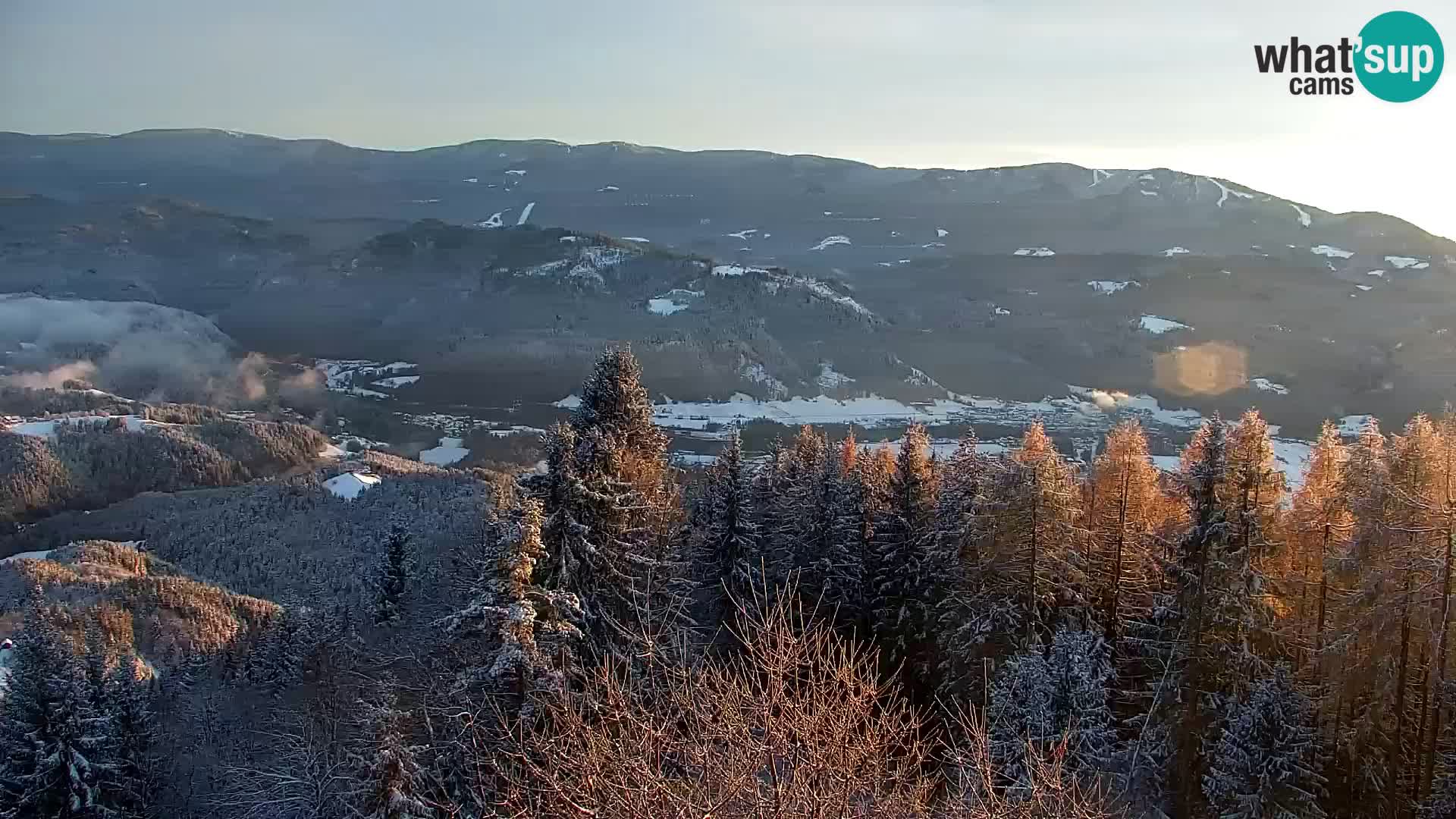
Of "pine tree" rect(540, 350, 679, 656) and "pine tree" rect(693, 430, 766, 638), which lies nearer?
"pine tree" rect(540, 350, 679, 656)

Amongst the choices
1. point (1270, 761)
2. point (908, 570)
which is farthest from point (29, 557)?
point (1270, 761)

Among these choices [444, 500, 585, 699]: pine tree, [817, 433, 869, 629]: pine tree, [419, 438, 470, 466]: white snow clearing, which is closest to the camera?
[444, 500, 585, 699]: pine tree

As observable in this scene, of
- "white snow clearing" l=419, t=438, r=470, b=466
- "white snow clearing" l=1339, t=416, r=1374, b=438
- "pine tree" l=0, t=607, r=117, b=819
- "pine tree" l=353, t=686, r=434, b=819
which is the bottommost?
"white snow clearing" l=419, t=438, r=470, b=466

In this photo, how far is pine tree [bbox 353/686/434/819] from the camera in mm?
15648

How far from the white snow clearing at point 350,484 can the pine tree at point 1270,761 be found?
11140cm

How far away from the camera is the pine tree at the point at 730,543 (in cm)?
3058

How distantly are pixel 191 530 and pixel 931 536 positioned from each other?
104 m

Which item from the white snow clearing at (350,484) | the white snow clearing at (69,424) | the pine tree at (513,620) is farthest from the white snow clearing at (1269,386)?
the white snow clearing at (69,424)

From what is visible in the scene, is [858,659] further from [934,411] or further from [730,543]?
[934,411]

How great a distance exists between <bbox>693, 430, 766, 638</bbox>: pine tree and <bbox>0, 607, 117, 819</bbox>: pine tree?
17418 millimetres

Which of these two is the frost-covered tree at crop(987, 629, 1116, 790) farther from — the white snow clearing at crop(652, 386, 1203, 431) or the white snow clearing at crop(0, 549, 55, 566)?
the white snow clearing at crop(652, 386, 1203, 431)

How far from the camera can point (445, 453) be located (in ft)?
515

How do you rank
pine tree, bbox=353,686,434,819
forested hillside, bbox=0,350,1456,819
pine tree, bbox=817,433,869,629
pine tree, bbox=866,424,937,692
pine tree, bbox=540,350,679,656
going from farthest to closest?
pine tree, bbox=817,433,869,629 → pine tree, bbox=866,424,937,692 → pine tree, bbox=540,350,679,656 → pine tree, bbox=353,686,434,819 → forested hillside, bbox=0,350,1456,819

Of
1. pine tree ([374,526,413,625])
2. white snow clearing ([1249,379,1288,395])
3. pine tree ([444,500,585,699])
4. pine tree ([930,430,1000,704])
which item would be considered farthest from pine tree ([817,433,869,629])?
white snow clearing ([1249,379,1288,395])
